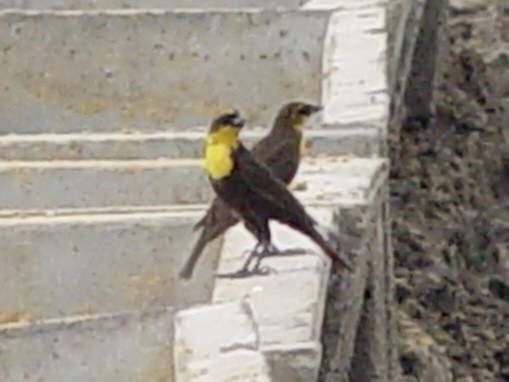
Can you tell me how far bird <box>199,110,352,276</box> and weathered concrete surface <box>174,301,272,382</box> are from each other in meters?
0.44

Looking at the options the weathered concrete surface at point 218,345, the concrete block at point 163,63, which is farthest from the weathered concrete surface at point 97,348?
the concrete block at point 163,63

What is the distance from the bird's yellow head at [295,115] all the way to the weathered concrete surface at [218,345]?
1.12m

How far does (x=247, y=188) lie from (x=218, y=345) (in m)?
0.71

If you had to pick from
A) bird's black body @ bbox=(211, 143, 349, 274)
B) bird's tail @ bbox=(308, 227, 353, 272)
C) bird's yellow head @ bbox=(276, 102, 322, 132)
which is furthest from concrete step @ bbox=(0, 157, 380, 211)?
bird's black body @ bbox=(211, 143, 349, 274)

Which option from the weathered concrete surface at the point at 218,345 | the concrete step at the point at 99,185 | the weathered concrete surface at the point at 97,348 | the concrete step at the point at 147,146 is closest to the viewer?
the weathered concrete surface at the point at 218,345

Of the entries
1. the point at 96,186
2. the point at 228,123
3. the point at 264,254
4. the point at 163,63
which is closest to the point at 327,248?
the point at 264,254

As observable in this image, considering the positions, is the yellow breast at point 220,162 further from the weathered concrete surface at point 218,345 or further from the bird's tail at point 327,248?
the weathered concrete surface at point 218,345

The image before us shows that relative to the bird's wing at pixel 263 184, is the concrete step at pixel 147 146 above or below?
below

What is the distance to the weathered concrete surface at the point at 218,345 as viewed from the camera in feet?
13.6

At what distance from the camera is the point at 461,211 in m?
9.88

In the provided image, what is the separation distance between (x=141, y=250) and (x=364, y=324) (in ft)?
3.22

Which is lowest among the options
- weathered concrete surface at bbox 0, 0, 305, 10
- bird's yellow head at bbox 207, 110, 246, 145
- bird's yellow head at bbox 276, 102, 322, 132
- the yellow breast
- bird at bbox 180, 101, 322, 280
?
weathered concrete surface at bbox 0, 0, 305, 10

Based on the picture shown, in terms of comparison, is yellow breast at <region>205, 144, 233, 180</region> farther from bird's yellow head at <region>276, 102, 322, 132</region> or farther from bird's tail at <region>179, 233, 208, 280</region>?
bird's yellow head at <region>276, 102, 322, 132</region>

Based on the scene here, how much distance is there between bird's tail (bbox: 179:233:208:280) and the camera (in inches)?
196
